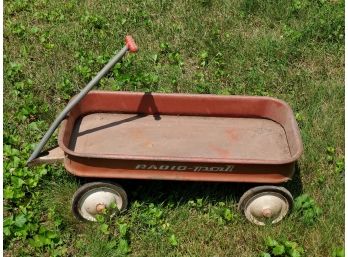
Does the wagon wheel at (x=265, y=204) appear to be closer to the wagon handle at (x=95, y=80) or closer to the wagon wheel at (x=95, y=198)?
the wagon wheel at (x=95, y=198)

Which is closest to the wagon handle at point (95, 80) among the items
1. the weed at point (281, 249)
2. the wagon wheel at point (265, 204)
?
the wagon wheel at point (265, 204)

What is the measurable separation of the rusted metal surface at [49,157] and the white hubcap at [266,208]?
137cm

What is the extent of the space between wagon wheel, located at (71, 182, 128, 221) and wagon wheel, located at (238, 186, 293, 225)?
2.84ft

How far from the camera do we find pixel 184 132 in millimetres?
4172

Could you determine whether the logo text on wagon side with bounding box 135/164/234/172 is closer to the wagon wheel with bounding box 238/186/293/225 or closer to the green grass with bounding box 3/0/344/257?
the wagon wheel with bounding box 238/186/293/225

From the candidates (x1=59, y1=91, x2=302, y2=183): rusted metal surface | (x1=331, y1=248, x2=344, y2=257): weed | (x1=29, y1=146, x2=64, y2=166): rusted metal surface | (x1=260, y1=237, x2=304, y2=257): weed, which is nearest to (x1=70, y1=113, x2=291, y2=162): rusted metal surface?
(x1=59, y1=91, x2=302, y2=183): rusted metal surface

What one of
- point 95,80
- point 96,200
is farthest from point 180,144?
point 95,80

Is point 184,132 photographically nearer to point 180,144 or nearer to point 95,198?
point 180,144

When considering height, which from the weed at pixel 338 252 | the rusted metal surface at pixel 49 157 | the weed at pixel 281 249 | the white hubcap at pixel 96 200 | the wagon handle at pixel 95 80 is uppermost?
the wagon handle at pixel 95 80

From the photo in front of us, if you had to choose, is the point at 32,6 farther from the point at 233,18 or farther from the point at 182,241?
the point at 182,241

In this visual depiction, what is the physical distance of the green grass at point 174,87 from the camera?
3.80 m

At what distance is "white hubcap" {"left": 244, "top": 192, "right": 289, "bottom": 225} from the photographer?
3768 mm

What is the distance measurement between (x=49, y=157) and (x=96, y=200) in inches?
17.6

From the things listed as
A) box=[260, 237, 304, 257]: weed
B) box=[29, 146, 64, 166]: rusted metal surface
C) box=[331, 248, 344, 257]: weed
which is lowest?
box=[331, 248, 344, 257]: weed
